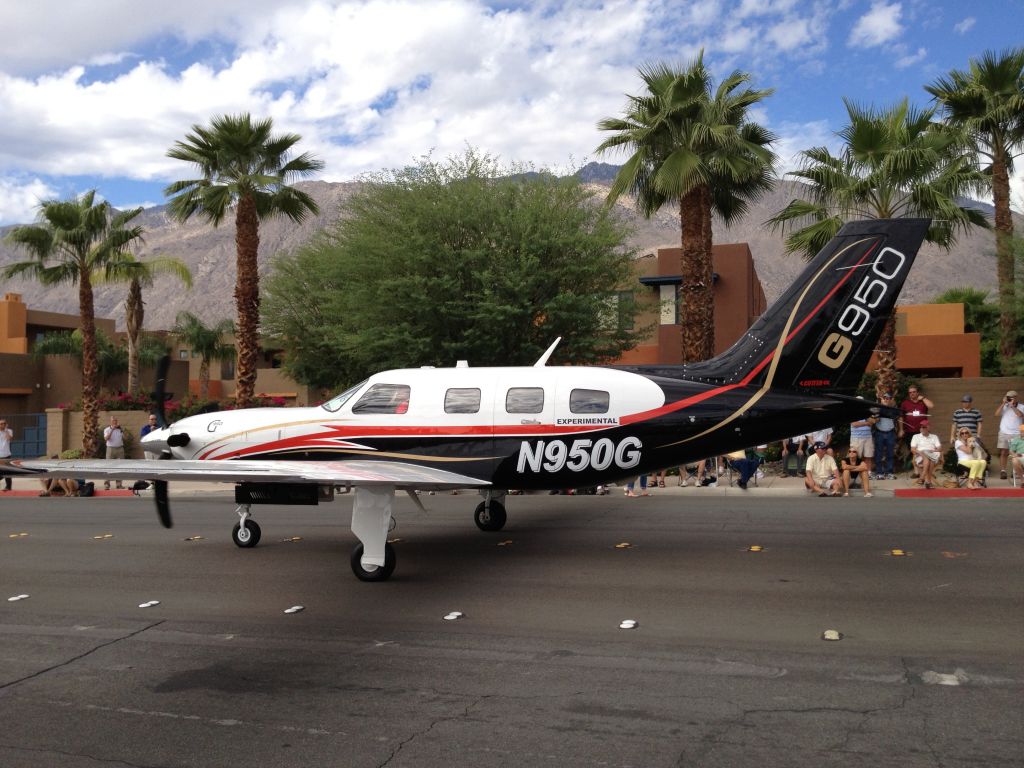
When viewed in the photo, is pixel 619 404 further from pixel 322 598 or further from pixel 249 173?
pixel 249 173

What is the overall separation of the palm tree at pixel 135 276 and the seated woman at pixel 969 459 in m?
27.2

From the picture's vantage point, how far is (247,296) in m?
26.2

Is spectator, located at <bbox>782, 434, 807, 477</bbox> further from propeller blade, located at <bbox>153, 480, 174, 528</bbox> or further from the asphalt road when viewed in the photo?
propeller blade, located at <bbox>153, 480, 174, 528</bbox>

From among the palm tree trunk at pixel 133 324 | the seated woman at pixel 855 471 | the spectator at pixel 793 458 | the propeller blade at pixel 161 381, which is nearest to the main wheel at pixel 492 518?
the propeller blade at pixel 161 381

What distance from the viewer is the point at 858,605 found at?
26.0ft

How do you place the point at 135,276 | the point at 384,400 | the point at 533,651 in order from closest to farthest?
the point at 533,651 < the point at 384,400 < the point at 135,276

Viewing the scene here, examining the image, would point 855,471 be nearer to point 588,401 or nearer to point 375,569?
point 588,401

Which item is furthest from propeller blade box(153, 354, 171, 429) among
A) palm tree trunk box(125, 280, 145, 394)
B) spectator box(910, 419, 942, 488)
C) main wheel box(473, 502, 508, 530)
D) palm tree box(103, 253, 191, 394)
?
palm tree trunk box(125, 280, 145, 394)

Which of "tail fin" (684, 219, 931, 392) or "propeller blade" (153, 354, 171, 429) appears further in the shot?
"propeller blade" (153, 354, 171, 429)

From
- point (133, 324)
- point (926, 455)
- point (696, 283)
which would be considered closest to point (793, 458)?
point (926, 455)

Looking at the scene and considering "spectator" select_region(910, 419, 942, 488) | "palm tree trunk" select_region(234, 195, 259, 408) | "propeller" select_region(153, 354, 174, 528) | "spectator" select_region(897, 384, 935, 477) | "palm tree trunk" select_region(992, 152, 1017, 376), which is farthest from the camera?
"palm tree trunk" select_region(234, 195, 259, 408)

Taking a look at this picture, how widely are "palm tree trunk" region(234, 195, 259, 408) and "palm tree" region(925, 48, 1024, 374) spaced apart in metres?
21.3

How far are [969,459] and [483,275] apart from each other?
39.5 ft

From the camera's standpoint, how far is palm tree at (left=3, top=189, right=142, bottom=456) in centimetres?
2788
